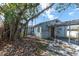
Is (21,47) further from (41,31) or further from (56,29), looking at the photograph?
(56,29)

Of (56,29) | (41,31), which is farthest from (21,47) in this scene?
(56,29)

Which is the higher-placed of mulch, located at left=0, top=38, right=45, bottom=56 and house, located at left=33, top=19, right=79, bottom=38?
house, located at left=33, top=19, right=79, bottom=38

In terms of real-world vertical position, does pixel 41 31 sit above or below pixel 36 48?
above

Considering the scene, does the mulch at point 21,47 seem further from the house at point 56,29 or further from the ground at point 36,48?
the house at point 56,29

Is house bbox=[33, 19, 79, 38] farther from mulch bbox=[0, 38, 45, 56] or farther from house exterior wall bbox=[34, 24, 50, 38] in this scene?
mulch bbox=[0, 38, 45, 56]

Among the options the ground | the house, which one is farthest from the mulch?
the house

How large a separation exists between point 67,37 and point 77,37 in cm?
12

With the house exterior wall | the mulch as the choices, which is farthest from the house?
the mulch

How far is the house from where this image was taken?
2.38 meters

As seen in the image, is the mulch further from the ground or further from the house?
the house

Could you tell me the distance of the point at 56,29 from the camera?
2.42 metres

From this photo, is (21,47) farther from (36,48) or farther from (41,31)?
(41,31)

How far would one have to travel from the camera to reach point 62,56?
238 cm

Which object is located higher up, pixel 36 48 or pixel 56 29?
pixel 56 29
